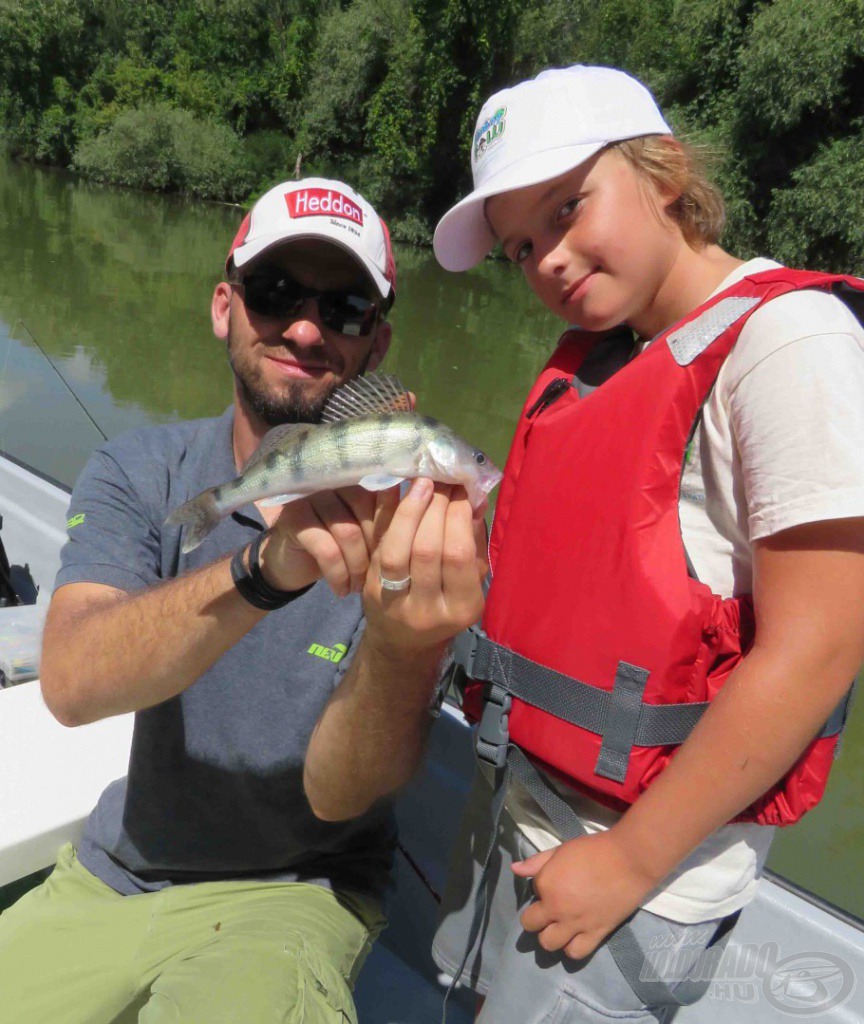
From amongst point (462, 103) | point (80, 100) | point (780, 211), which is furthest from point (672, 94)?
point (80, 100)

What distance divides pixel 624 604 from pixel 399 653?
444 millimetres

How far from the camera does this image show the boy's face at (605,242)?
1.78 m

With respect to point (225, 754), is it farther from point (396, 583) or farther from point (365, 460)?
point (365, 460)

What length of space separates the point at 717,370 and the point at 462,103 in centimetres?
2958

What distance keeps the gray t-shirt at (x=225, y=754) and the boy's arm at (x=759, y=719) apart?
665 millimetres

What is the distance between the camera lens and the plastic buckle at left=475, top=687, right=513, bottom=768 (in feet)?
5.54

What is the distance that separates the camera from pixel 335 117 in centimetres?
3122

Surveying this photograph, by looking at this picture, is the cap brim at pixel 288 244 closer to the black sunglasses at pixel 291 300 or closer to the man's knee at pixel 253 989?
the black sunglasses at pixel 291 300

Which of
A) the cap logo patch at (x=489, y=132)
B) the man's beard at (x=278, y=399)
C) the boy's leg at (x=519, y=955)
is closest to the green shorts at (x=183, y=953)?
the boy's leg at (x=519, y=955)

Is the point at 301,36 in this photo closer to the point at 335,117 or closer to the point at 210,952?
the point at 335,117

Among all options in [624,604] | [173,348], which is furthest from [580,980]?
[173,348]

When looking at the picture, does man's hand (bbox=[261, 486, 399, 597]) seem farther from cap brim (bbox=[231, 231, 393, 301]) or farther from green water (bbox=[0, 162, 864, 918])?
green water (bbox=[0, 162, 864, 918])

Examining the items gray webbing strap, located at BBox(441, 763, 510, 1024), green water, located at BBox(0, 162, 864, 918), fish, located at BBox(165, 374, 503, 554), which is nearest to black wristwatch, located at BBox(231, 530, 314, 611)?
fish, located at BBox(165, 374, 503, 554)

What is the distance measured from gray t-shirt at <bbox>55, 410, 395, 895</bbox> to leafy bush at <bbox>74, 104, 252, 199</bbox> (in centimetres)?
3475
